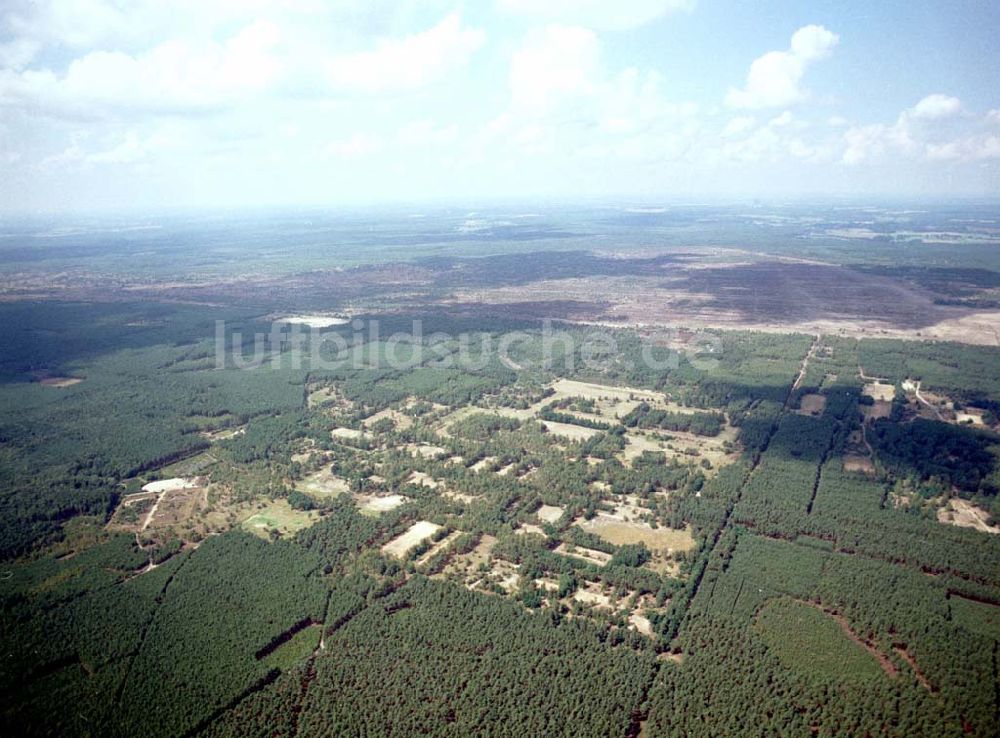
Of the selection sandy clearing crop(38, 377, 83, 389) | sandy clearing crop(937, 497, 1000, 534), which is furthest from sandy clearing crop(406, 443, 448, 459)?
sandy clearing crop(38, 377, 83, 389)

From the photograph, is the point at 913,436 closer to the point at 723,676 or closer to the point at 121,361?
the point at 723,676

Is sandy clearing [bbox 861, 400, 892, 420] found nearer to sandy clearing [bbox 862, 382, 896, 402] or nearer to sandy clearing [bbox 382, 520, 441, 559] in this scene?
sandy clearing [bbox 862, 382, 896, 402]

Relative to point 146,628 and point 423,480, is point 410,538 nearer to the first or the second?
point 423,480

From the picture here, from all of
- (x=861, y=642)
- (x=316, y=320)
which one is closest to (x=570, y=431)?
(x=861, y=642)

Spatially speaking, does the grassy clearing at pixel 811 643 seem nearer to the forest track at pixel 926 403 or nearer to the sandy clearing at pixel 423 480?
the sandy clearing at pixel 423 480

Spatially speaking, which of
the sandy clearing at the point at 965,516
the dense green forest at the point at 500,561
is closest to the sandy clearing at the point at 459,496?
the dense green forest at the point at 500,561

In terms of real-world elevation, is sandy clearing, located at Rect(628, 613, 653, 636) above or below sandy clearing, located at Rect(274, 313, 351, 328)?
below
